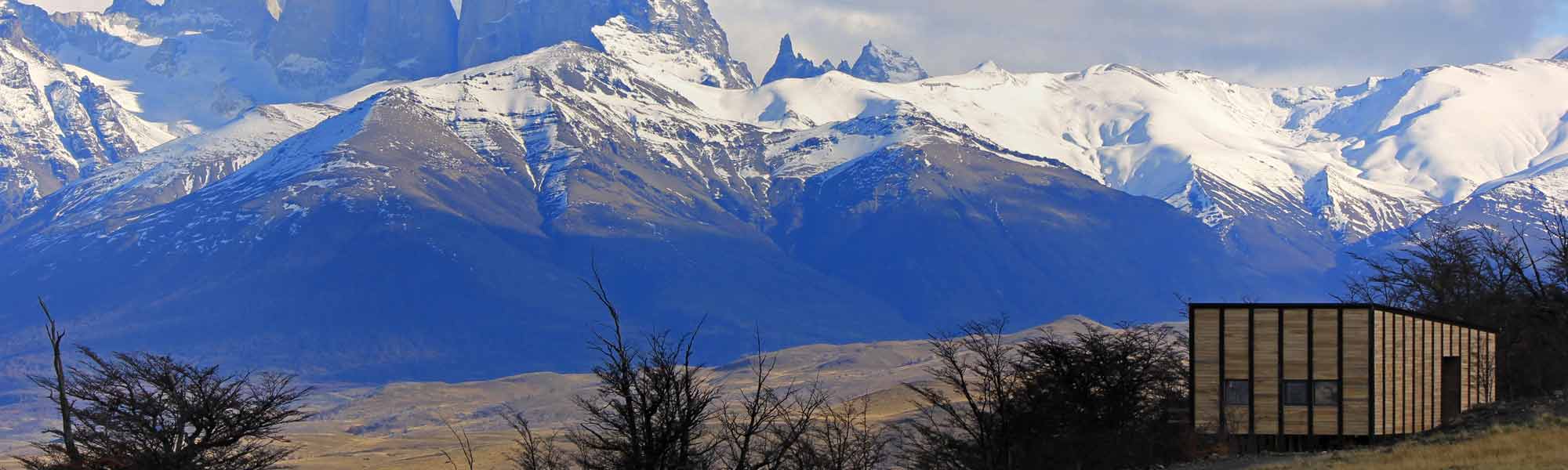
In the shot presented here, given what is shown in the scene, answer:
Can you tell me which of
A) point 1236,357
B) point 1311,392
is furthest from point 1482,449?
point 1236,357

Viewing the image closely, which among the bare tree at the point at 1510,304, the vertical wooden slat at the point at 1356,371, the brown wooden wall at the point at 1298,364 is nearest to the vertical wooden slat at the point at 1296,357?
the brown wooden wall at the point at 1298,364

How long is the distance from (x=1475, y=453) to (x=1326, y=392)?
12983 mm

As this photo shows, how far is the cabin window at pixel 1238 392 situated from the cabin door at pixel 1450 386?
35.5 feet

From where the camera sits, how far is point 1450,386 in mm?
71188

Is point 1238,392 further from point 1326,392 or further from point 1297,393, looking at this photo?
point 1326,392

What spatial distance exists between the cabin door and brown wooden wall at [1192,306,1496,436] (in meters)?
6.61

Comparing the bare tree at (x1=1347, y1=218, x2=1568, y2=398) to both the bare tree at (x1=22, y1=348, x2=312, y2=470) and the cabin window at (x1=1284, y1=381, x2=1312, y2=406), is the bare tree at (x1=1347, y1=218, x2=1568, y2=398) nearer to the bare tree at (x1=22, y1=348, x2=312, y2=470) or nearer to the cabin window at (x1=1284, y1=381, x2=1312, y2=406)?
the cabin window at (x1=1284, y1=381, x2=1312, y2=406)

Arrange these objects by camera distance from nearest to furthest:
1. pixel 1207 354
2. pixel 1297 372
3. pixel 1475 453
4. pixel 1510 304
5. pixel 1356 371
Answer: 1. pixel 1475 453
2. pixel 1356 371
3. pixel 1297 372
4. pixel 1207 354
5. pixel 1510 304

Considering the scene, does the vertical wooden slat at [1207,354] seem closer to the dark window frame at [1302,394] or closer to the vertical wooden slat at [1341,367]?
the dark window frame at [1302,394]

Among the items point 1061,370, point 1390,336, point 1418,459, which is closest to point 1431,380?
point 1390,336

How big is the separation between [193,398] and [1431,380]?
4176 centimetres

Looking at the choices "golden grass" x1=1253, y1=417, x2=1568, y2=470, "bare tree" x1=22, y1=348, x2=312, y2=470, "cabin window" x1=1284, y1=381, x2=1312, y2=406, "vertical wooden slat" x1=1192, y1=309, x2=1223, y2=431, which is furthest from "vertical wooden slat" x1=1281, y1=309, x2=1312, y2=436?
"bare tree" x1=22, y1=348, x2=312, y2=470

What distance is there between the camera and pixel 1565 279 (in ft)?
308

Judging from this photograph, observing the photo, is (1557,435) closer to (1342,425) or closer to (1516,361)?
(1342,425)
